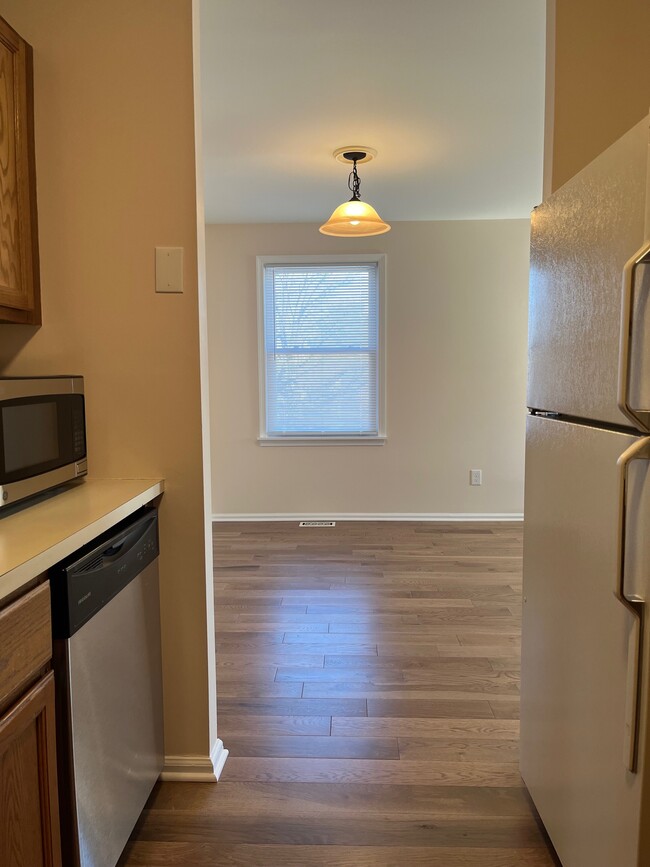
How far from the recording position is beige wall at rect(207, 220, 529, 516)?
4594 mm

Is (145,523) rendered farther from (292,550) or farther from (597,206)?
(292,550)

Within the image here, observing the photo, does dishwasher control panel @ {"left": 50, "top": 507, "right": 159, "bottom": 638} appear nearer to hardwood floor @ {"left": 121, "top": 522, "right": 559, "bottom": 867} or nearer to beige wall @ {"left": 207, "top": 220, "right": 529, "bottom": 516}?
hardwood floor @ {"left": 121, "top": 522, "right": 559, "bottom": 867}

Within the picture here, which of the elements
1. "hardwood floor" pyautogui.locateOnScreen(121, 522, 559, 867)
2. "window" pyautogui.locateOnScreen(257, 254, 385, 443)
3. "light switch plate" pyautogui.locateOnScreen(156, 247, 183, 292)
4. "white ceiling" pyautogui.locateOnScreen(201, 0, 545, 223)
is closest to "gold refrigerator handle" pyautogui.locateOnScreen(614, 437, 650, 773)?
"hardwood floor" pyautogui.locateOnScreen(121, 522, 559, 867)

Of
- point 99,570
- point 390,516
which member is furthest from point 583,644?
point 390,516

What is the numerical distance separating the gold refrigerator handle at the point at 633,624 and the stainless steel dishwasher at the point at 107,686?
1.05 metres

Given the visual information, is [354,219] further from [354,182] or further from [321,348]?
[321,348]

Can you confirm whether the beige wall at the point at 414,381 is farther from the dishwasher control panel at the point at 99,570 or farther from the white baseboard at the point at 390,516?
the dishwasher control panel at the point at 99,570

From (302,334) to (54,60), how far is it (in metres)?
3.14

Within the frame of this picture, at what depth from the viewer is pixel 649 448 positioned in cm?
94

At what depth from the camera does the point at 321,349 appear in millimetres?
4699

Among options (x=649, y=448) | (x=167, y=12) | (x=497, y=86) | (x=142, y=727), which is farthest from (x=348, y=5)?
(x=142, y=727)

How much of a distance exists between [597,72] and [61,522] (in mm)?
1838

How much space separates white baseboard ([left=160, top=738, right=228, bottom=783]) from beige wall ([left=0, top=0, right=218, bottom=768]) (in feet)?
0.10

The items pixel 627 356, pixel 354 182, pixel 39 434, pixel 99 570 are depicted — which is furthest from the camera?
pixel 354 182
